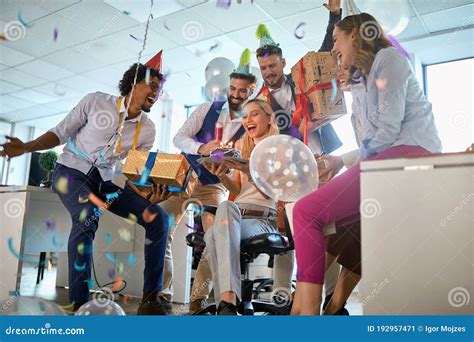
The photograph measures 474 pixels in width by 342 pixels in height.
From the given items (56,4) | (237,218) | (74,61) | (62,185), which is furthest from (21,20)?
(237,218)

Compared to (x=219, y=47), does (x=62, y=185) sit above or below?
below

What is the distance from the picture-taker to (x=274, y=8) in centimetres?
321

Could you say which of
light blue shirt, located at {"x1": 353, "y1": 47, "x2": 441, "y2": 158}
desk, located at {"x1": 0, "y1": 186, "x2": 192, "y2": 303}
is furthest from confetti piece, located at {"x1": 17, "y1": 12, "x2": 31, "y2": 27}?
light blue shirt, located at {"x1": 353, "y1": 47, "x2": 441, "y2": 158}

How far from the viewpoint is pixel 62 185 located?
62.3 inches

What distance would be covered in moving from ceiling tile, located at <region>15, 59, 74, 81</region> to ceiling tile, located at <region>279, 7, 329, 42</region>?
8.41ft

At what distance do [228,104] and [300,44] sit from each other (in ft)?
6.37

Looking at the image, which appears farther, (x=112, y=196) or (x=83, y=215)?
(x=112, y=196)

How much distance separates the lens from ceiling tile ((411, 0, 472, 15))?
2.89 m

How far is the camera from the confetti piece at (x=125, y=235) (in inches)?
95.4

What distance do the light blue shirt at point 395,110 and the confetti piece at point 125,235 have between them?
1671 mm

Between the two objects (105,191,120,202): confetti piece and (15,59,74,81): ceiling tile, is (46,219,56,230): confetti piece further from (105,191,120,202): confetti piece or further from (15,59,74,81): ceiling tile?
(15,59,74,81): ceiling tile

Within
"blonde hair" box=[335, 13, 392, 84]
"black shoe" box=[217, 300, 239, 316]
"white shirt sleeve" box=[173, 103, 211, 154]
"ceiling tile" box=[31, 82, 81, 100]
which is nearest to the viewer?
"blonde hair" box=[335, 13, 392, 84]

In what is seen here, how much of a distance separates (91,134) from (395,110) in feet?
3.77

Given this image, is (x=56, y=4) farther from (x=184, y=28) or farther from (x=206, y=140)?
(x=206, y=140)
